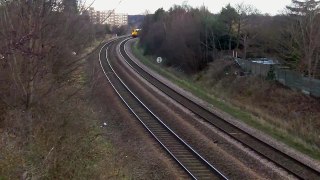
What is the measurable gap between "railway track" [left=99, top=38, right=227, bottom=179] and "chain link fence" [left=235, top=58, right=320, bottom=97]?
12249mm

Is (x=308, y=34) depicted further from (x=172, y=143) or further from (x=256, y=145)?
(x=172, y=143)

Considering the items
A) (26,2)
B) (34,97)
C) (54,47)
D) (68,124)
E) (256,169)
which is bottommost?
(256,169)

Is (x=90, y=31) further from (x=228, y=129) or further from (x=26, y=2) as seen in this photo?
(x=228, y=129)

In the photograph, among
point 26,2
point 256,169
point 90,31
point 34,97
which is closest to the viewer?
point 26,2

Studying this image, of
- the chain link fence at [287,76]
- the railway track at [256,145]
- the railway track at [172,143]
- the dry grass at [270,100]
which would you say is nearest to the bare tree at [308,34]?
the chain link fence at [287,76]

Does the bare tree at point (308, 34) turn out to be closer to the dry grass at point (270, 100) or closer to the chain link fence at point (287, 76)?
the chain link fence at point (287, 76)

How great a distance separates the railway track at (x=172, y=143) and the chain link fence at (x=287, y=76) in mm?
Result: 12249

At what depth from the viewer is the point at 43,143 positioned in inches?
486

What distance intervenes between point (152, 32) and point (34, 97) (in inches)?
2294

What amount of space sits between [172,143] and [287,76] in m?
20.0

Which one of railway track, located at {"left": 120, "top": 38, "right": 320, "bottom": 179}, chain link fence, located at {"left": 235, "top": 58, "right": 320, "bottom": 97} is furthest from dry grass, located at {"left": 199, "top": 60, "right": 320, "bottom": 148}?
railway track, located at {"left": 120, "top": 38, "right": 320, "bottom": 179}

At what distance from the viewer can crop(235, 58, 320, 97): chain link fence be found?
105 feet

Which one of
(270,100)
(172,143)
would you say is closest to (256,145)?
(172,143)

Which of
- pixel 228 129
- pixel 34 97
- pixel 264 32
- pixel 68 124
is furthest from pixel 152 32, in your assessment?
pixel 34 97
